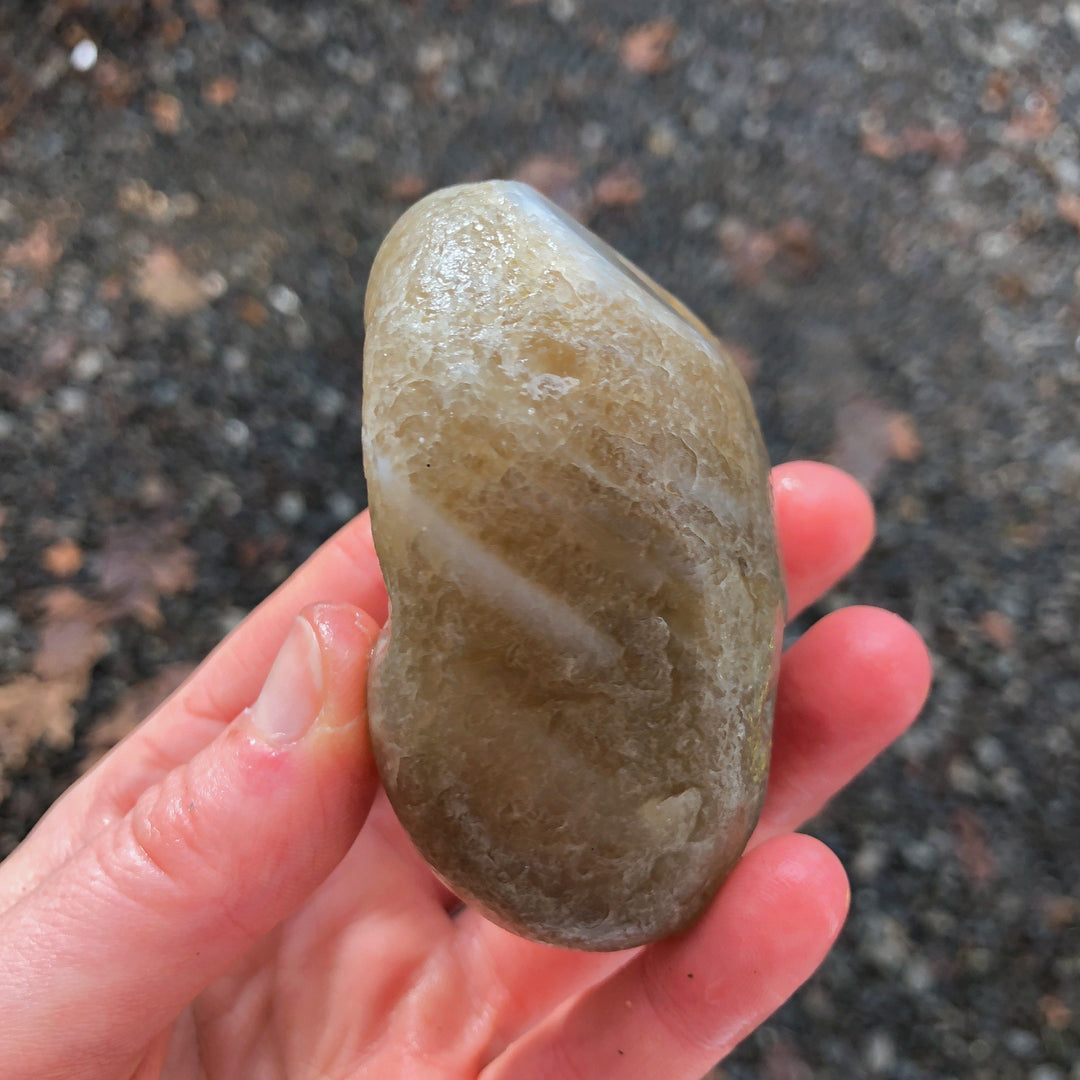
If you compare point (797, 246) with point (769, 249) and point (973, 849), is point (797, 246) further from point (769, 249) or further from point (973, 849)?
point (973, 849)

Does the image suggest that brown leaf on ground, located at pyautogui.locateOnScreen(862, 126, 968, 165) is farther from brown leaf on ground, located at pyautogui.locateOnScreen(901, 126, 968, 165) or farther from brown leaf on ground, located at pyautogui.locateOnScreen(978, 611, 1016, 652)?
brown leaf on ground, located at pyautogui.locateOnScreen(978, 611, 1016, 652)

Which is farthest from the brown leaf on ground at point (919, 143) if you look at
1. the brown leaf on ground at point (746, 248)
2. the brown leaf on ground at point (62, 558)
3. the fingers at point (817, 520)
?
the brown leaf on ground at point (62, 558)

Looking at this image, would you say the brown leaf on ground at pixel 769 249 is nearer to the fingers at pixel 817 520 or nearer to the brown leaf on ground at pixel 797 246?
the brown leaf on ground at pixel 797 246

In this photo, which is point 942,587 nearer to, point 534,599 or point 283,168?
point 534,599

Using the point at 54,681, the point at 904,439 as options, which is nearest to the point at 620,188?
the point at 904,439

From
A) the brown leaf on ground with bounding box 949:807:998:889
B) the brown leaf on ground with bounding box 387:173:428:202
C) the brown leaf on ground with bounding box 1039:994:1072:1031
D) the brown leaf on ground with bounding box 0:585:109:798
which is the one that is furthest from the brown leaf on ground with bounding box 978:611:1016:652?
the brown leaf on ground with bounding box 0:585:109:798

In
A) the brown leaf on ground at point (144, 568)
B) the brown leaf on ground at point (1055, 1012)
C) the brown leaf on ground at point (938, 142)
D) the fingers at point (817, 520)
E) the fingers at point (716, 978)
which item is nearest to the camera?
the fingers at point (716, 978)

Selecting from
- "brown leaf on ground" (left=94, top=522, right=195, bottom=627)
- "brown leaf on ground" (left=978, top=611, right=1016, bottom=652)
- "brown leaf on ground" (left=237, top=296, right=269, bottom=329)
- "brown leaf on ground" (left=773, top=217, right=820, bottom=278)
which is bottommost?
"brown leaf on ground" (left=978, top=611, right=1016, bottom=652)
